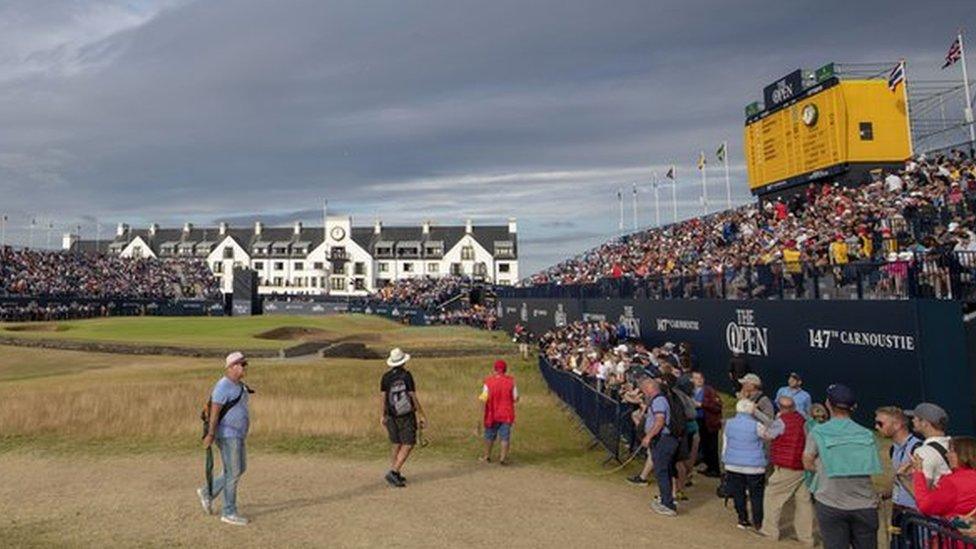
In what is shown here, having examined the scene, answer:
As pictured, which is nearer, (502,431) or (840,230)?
(502,431)

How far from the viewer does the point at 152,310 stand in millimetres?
63344

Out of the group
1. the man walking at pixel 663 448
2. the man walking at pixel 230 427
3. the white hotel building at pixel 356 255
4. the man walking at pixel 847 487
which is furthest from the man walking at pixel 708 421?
the white hotel building at pixel 356 255

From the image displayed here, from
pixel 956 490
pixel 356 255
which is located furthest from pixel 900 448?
pixel 356 255

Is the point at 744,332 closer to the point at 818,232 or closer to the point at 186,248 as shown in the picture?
the point at 818,232

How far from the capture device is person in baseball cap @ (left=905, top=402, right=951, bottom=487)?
16.8 ft

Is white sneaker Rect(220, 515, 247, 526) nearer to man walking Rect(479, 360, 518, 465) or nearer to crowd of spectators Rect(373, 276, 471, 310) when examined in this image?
man walking Rect(479, 360, 518, 465)

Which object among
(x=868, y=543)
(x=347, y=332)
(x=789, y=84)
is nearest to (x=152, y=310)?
(x=347, y=332)

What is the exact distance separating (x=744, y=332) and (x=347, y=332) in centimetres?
3109

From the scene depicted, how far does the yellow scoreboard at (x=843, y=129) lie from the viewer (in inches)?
1040

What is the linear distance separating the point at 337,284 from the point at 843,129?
83.2 m

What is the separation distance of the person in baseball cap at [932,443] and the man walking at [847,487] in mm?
410

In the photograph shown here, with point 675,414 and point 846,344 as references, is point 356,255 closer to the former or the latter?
point 846,344

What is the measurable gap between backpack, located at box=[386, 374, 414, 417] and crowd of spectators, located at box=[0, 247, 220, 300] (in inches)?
2121

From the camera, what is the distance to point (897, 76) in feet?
86.2
